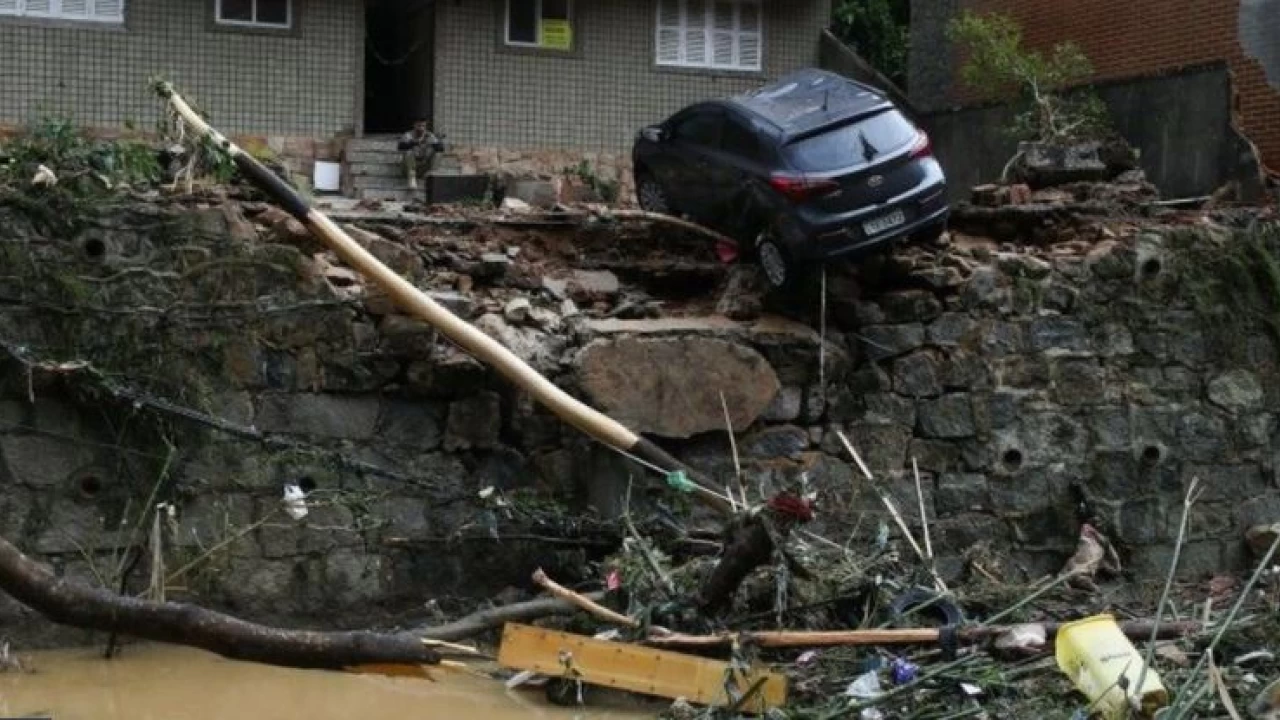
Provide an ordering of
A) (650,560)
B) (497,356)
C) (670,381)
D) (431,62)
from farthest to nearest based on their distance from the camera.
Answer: (431,62) < (670,381) < (497,356) < (650,560)

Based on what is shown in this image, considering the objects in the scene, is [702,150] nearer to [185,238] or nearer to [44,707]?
[185,238]

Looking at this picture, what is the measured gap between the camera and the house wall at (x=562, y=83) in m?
18.0

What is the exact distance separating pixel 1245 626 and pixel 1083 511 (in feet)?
9.68

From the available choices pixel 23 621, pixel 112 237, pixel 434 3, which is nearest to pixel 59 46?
pixel 434 3

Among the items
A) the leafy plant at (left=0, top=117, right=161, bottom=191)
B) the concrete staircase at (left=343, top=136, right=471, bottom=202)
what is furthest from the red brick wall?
the leafy plant at (left=0, top=117, right=161, bottom=191)

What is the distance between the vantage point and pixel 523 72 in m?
18.2

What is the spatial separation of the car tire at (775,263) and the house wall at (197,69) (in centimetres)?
720

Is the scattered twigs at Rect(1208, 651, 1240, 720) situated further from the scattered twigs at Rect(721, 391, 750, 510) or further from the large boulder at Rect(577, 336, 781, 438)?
the large boulder at Rect(577, 336, 781, 438)

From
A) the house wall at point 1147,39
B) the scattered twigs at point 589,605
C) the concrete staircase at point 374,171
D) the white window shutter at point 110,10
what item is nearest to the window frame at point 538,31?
the concrete staircase at point 374,171

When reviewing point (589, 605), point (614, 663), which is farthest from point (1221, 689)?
point (589, 605)

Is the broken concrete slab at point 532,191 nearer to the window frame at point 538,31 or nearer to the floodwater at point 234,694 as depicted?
the window frame at point 538,31

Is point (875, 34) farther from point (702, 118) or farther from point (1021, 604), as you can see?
point (1021, 604)

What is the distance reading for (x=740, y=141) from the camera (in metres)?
11.9

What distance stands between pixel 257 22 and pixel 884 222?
8.58m
